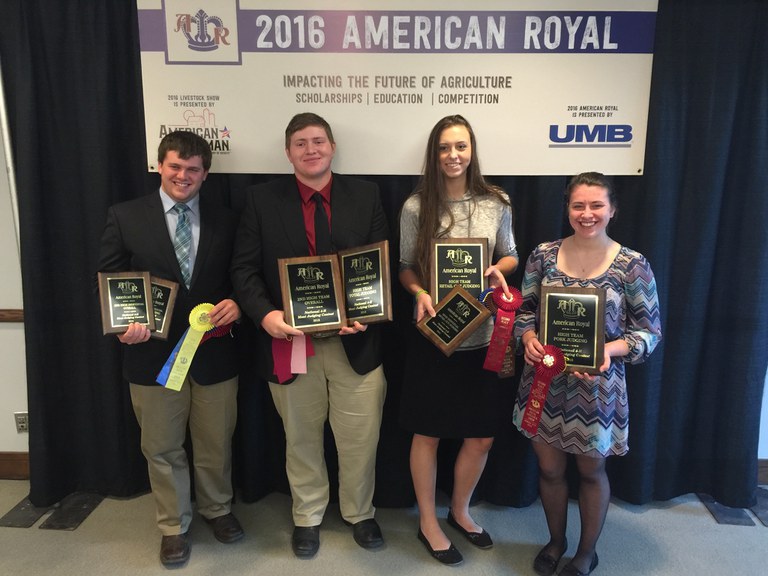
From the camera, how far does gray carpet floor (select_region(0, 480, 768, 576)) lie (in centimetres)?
212

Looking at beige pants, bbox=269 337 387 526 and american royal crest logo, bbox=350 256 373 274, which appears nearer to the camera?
american royal crest logo, bbox=350 256 373 274

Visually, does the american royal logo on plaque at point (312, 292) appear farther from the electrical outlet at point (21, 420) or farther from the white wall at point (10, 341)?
the electrical outlet at point (21, 420)

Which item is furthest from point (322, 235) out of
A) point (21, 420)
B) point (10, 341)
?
point (21, 420)

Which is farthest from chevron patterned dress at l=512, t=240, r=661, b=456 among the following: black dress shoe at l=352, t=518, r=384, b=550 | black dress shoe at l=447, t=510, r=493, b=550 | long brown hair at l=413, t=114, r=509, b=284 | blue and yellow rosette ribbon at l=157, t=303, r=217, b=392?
blue and yellow rosette ribbon at l=157, t=303, r=217, b=392

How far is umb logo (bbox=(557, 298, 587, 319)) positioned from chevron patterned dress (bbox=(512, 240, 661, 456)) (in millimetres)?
80

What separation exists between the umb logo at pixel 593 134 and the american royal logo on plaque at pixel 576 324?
80 centimetres

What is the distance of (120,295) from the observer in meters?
1.90

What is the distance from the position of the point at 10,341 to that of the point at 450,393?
2.14 meters

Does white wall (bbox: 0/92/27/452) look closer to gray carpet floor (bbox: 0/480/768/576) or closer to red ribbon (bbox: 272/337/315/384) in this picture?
gray carpet floor (bbox: 0/480/768/576)

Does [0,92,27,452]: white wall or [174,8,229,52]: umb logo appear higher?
[174,8,229,52]: umb logo

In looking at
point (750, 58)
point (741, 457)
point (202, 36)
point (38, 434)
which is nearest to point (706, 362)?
point (741, 457)

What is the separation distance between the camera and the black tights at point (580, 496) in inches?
76.8

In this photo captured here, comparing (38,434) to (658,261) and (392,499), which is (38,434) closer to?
Result: (392,499)

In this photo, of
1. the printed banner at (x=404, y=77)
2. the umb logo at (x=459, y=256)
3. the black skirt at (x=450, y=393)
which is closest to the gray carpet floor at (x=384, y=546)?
the black skirt at (x=450, y=393)
